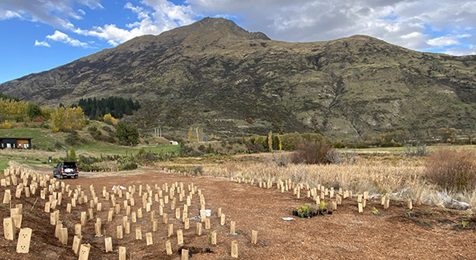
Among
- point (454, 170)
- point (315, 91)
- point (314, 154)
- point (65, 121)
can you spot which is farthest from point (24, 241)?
point (315, 91)

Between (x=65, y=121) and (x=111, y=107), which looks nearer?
(x=65, y=121)

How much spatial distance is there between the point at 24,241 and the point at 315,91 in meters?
127

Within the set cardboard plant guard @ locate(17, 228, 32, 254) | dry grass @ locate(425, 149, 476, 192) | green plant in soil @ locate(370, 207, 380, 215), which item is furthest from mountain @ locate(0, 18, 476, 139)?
cardboard plant guard @ locate(17, 228, 32, 254)

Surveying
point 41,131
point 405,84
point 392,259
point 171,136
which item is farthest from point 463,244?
point 405,84

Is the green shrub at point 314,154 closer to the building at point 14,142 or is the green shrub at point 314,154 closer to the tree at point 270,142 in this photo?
the tree at point 270,142

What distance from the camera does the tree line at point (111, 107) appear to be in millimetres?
121688

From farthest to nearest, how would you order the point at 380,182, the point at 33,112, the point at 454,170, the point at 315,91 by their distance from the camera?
the point at 315,91, the point at 33,112, the point at 380,182, the point at 454,170

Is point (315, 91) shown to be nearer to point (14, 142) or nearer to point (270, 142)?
point (270, 142)

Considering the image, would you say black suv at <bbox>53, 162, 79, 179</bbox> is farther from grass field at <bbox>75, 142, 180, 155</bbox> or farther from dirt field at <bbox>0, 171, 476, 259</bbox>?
grass field at <bbox>75, 142, 180, 155</bbox>

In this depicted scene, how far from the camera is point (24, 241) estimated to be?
25.1 ft

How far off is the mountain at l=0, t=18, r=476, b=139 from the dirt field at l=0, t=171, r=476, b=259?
88.6 m

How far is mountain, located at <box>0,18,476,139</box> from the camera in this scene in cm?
10738

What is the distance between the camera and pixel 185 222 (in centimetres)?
1147

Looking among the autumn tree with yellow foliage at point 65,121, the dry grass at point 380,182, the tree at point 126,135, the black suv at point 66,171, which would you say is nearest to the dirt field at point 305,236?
the dry grass at point 380,182
